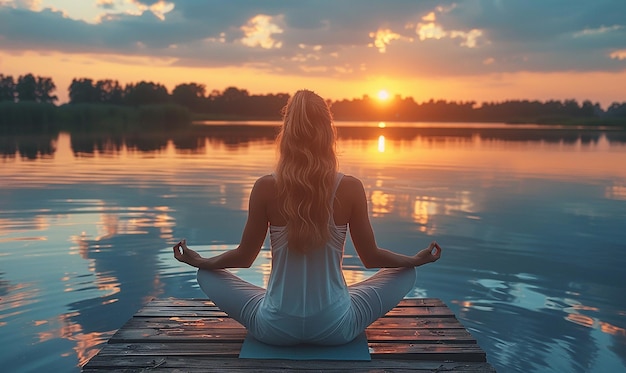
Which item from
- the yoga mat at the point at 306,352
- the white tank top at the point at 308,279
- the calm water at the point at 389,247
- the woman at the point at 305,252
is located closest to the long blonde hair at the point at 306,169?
the woman at the point at 305,252

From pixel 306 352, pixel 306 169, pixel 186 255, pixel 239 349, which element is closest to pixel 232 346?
pixel 239 349

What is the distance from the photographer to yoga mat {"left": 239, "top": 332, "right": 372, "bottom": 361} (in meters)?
3.43

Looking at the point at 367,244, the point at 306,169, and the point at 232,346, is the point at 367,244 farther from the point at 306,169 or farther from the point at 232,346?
the point at 232,346

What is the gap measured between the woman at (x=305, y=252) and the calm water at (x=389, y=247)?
1.14 metres

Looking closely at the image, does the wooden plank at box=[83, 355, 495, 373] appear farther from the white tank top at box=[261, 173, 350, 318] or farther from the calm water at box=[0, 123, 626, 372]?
the calm water at box=[0, 123, 626, 372]

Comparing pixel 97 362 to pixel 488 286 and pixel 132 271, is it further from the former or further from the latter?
pixel 488 286

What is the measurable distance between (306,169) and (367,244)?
0.72 meters

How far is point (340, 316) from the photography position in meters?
3.43

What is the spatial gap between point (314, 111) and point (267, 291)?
116 centimetres

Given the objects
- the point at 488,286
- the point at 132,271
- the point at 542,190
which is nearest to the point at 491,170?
the point at 542,190

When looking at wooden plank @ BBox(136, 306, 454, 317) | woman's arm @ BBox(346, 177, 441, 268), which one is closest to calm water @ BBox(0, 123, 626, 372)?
wooden plank @ BBox(136, 306, 454, 317)

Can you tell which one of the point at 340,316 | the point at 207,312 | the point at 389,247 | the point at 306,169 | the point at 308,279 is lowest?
the point at 389,247

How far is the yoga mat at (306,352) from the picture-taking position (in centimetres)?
343

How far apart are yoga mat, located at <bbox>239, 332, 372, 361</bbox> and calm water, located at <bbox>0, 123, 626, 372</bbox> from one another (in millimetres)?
1486
